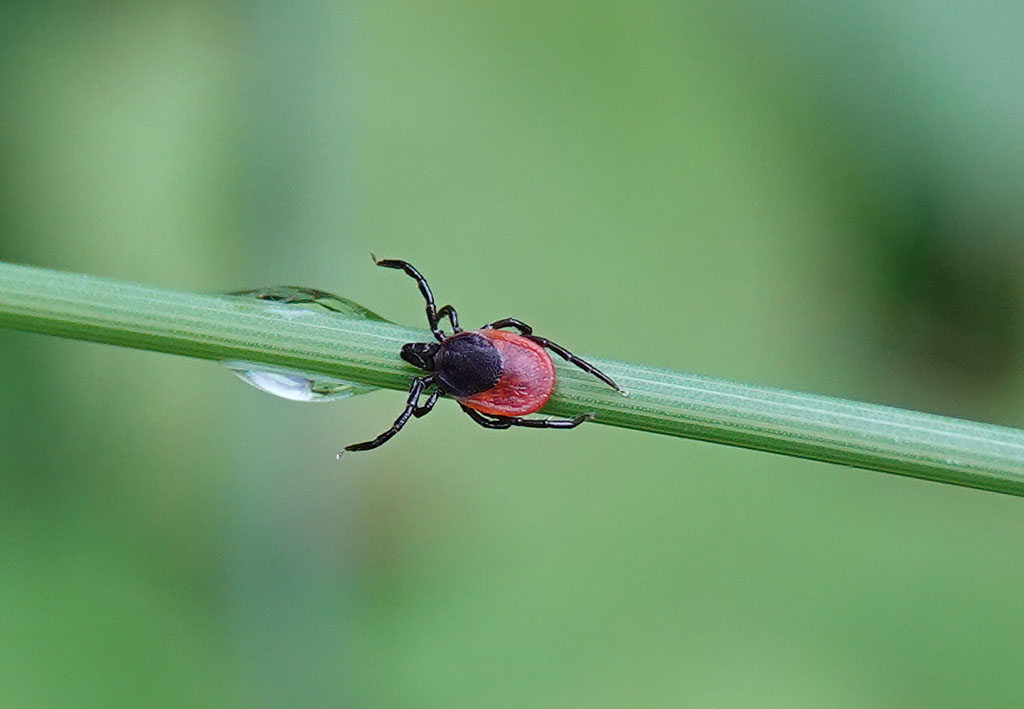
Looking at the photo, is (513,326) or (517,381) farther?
(513,326)

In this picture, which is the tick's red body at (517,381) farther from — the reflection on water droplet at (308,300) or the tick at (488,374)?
the reflection on water droplet at (308,300)

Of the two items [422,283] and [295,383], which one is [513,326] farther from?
[295,383]

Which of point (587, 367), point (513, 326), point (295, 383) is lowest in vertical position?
point (295, 383)

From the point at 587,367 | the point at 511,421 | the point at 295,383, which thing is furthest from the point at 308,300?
the point at 511,421

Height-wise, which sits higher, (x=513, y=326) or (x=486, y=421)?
(x=513, y=326)

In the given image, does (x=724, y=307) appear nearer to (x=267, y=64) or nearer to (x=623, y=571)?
(x=623, y=571)

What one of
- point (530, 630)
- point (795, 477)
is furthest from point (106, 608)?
point (795, 477)

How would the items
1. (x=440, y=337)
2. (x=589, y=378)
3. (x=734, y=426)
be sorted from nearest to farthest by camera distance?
(x=734, y=426) < (x=589, y=378) < (x=440, y=337)
